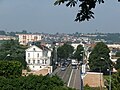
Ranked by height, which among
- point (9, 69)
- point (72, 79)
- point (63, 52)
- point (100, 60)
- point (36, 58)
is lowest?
point (72, 79)

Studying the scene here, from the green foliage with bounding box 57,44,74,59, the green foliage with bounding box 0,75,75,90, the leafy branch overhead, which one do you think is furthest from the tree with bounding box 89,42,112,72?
the leafy branch overhead

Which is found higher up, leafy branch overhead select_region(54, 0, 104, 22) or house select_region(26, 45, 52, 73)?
house select_region(26, 45, 52, 73)

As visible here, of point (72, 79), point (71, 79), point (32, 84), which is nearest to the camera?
point (32, 84)

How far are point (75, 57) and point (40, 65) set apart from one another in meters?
28.0

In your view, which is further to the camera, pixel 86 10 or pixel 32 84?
pixel 32 84

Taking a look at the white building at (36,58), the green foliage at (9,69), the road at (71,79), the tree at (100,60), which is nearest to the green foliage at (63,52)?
the white building at (36,58)

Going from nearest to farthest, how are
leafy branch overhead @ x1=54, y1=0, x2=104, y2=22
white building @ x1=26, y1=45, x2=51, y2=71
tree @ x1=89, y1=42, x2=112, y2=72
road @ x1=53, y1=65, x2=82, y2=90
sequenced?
1. leafy branch overhead @ x1=54, y1=0, x2=104, y2=22
2. road @ x1=53, y1=65, x2=82, y2=90
3. tree @ x1=89, y1=42, x2=112, y2=72
4. white building @ x1=26, y1=45, x2=51, y2=71

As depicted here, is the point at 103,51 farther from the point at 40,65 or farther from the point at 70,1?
the point at 70,1

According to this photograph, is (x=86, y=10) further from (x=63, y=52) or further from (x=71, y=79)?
(x=63, y=52)

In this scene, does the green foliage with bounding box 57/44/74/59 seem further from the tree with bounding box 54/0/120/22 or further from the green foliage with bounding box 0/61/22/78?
the tree with bounding box 54/0/120/22

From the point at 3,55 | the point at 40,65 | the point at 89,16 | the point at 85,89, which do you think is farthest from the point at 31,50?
the point at 89,16

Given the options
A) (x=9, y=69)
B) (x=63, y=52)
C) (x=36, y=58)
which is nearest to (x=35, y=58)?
(x=36, y=58)

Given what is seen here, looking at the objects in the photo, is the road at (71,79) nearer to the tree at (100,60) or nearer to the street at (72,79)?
the street at (72,79)

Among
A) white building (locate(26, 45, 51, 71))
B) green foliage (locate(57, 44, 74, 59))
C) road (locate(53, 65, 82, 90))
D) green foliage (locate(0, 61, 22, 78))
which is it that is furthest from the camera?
green foliage (locate(57, 44, 74, 59))
